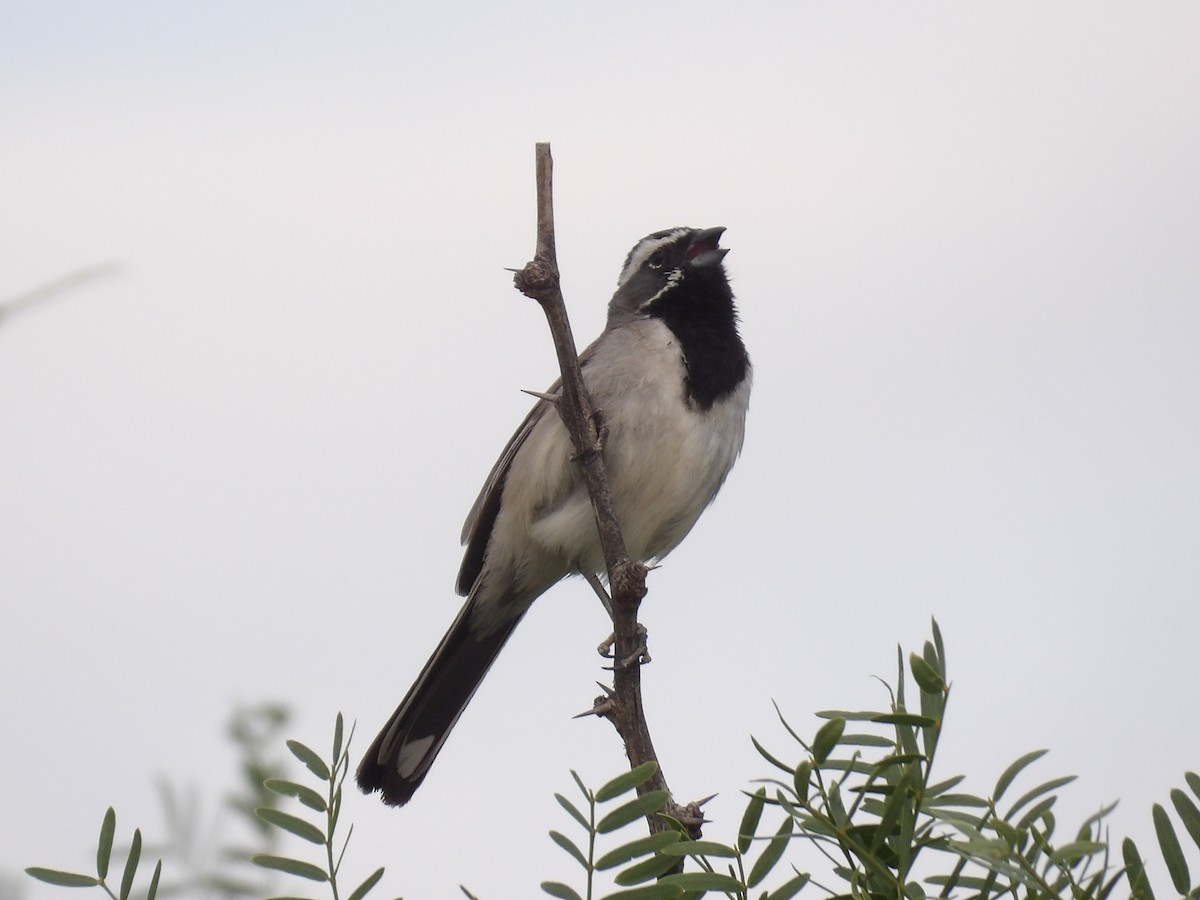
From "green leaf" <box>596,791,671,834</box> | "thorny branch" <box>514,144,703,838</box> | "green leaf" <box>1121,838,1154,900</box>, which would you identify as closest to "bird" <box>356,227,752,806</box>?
"thorny branch" <box>514,144,703,838</box>

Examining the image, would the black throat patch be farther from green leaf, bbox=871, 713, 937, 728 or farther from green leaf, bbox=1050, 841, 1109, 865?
green leaf, bbox=1050, 841, 1109, 865

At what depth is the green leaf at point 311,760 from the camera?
213 cm

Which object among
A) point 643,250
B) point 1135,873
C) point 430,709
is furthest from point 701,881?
point 643,250

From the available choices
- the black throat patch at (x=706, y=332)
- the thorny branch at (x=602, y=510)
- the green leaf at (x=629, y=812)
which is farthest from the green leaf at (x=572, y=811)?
the black throat patch at (x=706, y=332)

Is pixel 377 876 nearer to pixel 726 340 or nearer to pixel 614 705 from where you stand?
pixel 614 705

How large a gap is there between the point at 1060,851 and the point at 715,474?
492cm

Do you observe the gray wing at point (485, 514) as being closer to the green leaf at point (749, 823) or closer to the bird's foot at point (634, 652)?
the bird's foot at point (634, 652)

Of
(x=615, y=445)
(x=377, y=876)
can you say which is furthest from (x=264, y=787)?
(x=615, y=445)

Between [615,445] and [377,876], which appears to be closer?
[377,876]

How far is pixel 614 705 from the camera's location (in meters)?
3.97

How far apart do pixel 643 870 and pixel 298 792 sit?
0.49 m

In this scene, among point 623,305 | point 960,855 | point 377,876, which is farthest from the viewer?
point 623,305

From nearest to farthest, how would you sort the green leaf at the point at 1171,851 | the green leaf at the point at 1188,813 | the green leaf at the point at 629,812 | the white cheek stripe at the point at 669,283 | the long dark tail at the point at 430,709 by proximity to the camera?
the green leaf at the point at 1171,851 → the green leaf at the point at 1188,813 → the green leaf at the point at 629,812 → the long dark tail at the point at 430,709 → the white cheek stripe at the point at 669,283

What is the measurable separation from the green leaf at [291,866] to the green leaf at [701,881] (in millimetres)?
481
